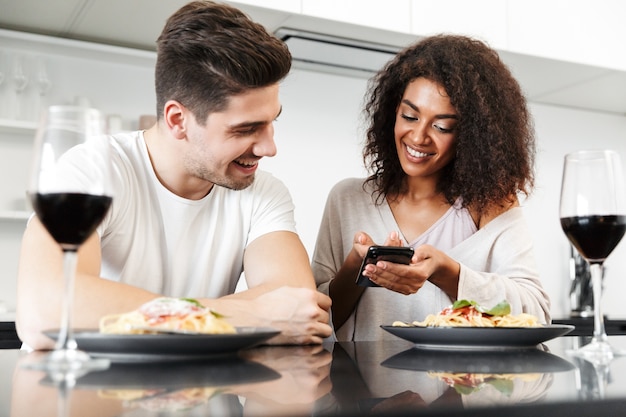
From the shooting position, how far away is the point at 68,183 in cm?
76

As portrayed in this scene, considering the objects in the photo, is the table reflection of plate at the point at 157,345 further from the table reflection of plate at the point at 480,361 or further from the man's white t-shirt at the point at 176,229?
the man's white t-shirt at the point at 176,229

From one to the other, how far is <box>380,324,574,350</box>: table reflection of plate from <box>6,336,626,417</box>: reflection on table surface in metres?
0.06

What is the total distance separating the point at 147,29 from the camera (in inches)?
122

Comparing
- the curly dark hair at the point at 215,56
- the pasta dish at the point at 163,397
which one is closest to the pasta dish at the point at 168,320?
the pasta dish at the point at 163,397

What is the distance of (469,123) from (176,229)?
0.92 metres

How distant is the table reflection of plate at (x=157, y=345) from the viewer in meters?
0.84

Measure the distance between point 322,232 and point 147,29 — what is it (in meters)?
1.47

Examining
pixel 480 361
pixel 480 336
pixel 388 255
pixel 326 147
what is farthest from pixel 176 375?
pixel 326 147

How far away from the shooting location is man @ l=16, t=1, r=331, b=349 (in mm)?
1668

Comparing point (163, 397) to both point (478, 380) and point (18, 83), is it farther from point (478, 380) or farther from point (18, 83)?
point (18, 83)

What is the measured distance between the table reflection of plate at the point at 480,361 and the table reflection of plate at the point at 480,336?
17 millimetres

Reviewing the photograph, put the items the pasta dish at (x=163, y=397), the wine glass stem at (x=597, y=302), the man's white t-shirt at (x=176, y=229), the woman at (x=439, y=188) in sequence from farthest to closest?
the woman at (x=439, y=188)
the man's white t-shirt at (x=176, y=229)
the wine glass stem at (x=597, y=302)
the pasta dish at (x=163, y=397)

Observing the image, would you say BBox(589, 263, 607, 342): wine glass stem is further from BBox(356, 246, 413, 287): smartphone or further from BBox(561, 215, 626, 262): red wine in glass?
BBox(356, 246, 413, 287): smartphone

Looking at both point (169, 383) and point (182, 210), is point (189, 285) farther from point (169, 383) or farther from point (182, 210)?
point (169, 383)
